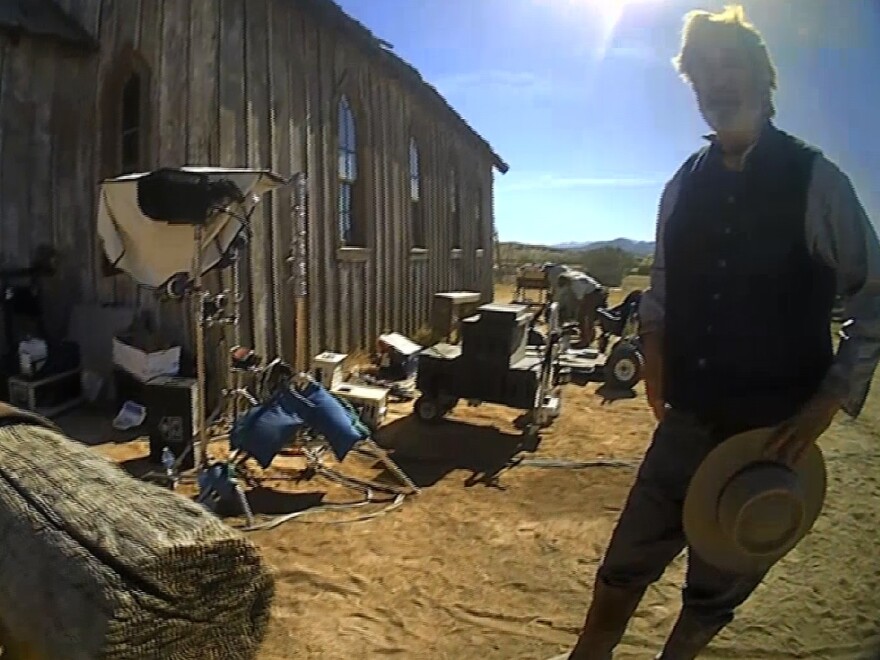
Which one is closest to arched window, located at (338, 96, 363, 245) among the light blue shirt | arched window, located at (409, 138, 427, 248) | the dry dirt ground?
arched window, located at (409, 138, 427, 248)

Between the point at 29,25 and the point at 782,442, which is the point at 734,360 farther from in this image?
the point at 29,25

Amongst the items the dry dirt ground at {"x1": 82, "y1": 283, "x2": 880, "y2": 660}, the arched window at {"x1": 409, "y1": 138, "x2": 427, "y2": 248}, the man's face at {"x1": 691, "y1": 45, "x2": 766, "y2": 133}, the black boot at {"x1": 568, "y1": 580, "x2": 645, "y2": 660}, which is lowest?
the dry dirt ground at {"x1": 82, "y1": 283, "x2": 880, "y2": 660}

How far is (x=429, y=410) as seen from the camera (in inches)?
252

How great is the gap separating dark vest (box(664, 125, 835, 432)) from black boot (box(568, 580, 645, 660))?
0.59 m

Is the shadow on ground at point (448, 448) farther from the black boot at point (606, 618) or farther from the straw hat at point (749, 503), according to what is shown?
the straw hat at point (749, 503)

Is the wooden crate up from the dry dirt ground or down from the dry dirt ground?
up

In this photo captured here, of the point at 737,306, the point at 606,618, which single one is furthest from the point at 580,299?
the point at 737,306

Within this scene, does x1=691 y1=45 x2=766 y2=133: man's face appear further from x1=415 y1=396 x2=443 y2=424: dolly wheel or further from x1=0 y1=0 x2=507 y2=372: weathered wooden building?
x1=415 y1=396 x2=443 y2=424: dolly wheel

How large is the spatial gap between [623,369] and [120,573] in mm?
7178

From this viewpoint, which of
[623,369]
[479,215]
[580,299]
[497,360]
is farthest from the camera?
[479,215]

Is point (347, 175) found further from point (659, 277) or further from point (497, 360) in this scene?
point (659, 277)

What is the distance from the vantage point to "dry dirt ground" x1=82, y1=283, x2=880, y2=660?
9.45 feet

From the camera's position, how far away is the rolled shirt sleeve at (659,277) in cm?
Answer: 223

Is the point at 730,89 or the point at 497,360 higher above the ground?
the point at 730,89
